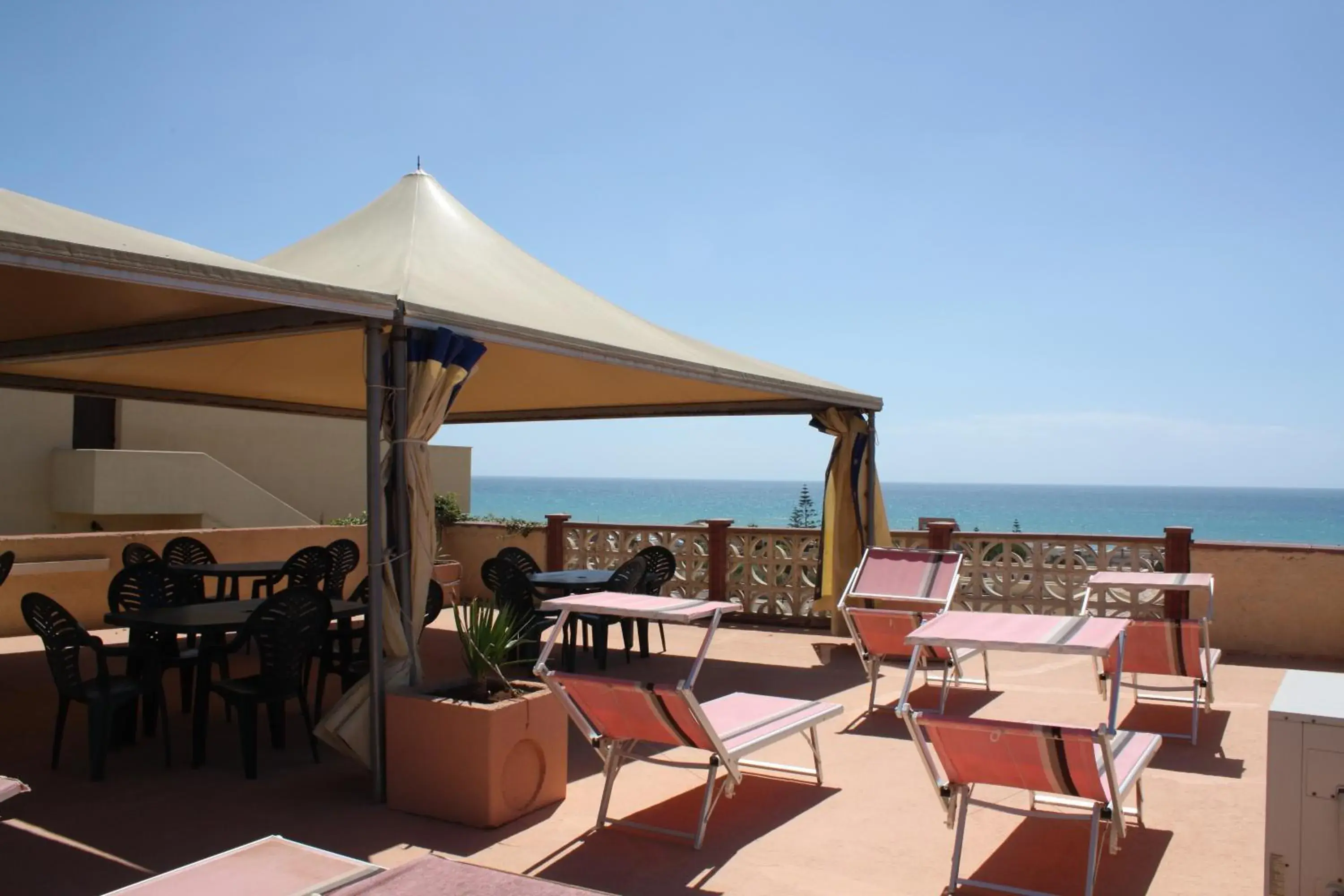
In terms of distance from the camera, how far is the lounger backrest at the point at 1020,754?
330 centimetres

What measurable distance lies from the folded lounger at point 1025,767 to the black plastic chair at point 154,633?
383 cm

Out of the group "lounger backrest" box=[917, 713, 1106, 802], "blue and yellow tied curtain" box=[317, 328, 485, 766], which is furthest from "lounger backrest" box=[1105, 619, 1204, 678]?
"blue and yellow tied curtain" box=[317, 328, 485, 766]

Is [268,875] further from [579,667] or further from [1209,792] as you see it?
[579,667]

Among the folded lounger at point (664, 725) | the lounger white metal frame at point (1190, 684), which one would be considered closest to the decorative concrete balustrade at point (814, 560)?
the lounger white metal frame at point (1190, 684)

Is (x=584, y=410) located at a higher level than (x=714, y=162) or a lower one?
lower

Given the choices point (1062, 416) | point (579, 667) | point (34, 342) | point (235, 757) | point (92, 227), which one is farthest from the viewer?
point (1062, 416)

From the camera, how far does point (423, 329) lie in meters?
4.91

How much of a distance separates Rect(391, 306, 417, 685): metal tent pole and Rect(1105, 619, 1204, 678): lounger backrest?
385 centimetres

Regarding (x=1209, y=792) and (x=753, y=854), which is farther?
(x=1209, y=792)

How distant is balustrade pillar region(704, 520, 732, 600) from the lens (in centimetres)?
1064

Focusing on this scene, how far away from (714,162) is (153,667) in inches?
309

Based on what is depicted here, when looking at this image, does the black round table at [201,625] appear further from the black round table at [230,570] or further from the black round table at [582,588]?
the black round table at [582,588]

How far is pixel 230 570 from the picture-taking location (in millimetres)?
7840

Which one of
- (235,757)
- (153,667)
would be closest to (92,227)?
(153,667)
